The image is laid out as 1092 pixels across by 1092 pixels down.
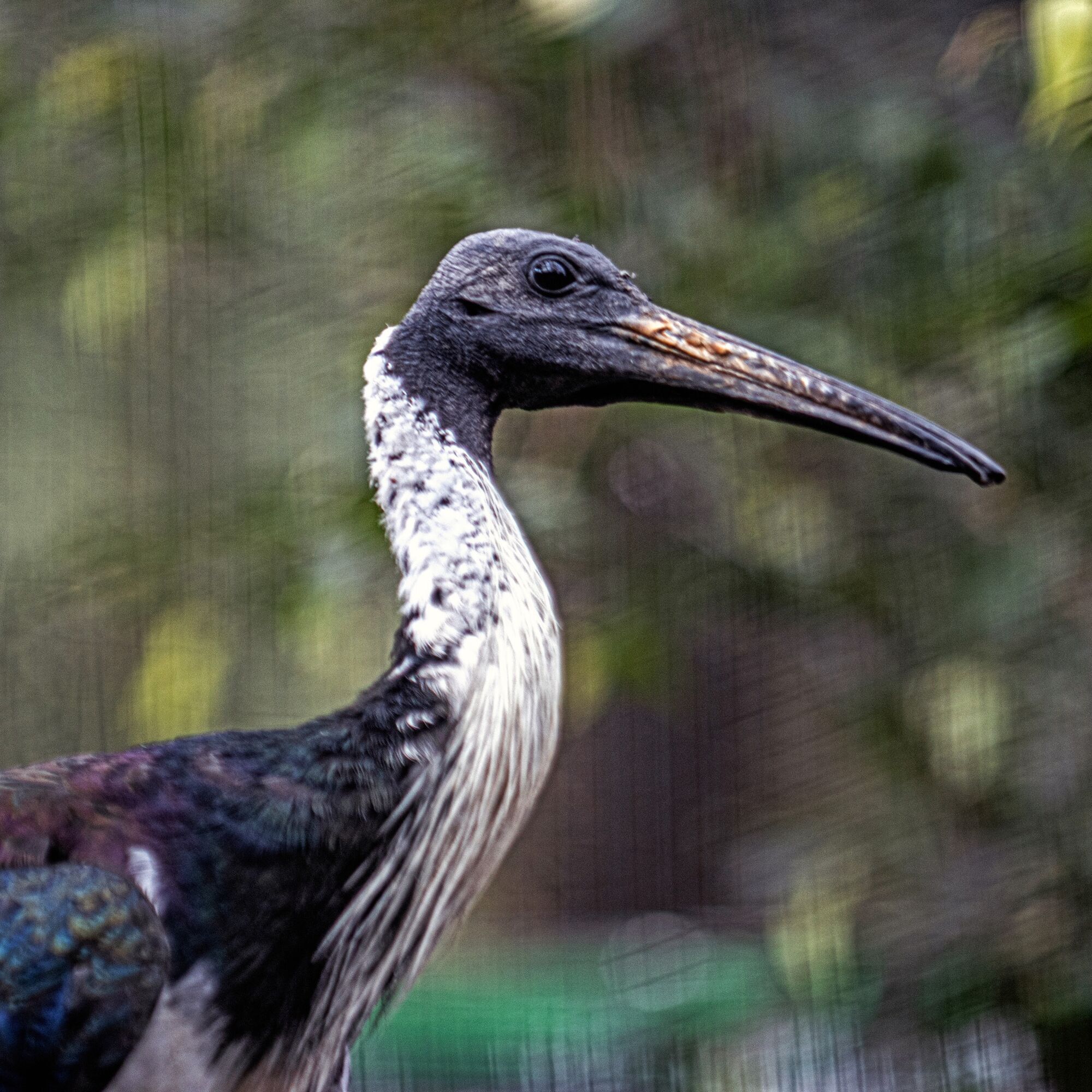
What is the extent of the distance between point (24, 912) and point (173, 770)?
163mm

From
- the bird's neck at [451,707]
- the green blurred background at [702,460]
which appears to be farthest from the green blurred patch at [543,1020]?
the bird's neck at [451,707]

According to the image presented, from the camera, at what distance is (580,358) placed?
1.40 meters

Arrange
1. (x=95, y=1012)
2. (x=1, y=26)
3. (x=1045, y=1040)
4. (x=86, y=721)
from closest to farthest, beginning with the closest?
1. (x=95, y=1012)
2. (x=1045, y=1040)
3. (x=1, y=26)
4. (x=86, y=721)

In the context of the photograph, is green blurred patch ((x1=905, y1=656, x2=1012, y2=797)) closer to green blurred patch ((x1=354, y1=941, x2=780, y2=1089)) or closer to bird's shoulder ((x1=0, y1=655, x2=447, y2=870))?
green blurred patch ((x1=354, y1=941, x2=780, y2=1089))

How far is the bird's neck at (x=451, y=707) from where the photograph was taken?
1.24 meters

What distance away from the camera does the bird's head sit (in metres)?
1.36

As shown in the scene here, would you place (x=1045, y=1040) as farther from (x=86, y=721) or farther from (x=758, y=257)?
(x=86, y=721)

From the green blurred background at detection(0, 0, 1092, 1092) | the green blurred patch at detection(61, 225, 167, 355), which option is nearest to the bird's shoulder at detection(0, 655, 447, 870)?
the green blurred background at detection(0, 0, 1092, 1092)

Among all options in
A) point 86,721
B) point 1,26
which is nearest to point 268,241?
point 1,26

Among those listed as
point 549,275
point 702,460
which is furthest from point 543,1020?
point 549,275

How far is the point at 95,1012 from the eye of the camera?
43.6 inches

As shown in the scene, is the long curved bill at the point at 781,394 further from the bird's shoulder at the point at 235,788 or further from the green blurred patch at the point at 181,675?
the green blurred patch at the point at 181,675

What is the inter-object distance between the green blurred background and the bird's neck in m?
0.64

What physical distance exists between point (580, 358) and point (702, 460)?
2.98 feet
